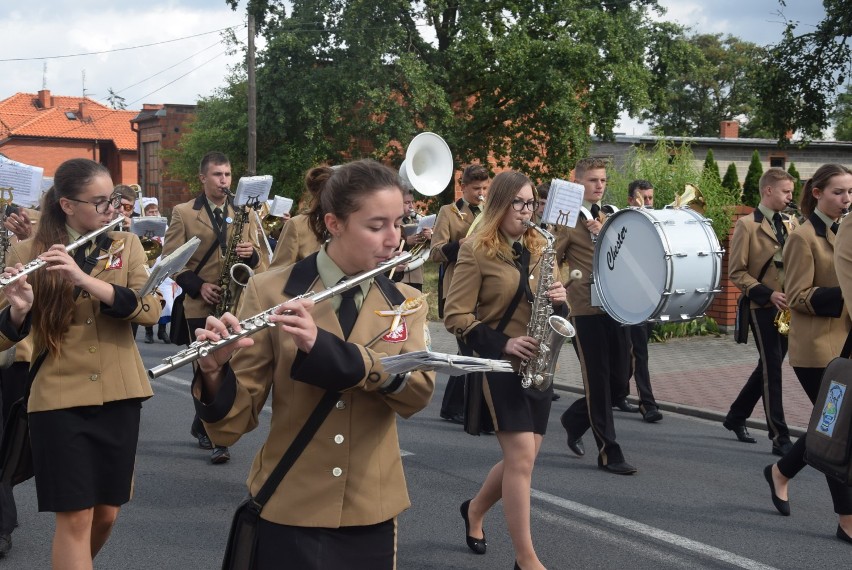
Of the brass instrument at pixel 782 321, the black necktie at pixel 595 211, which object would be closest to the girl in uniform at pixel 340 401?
the black necktie at pixel 595 211

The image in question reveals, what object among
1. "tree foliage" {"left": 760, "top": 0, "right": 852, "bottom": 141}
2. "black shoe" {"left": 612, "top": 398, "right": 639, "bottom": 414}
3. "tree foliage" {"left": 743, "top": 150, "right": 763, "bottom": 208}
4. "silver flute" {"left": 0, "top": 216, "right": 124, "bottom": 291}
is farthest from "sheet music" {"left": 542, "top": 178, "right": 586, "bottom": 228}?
"tree foliage" {"left": 743, "top": 150, "right": 763, "bottom": 208}

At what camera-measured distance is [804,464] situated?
561 cm

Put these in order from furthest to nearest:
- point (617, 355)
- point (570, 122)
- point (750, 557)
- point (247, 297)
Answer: point (570, 122) < point (617, 355) < point (750, 557) < point (247, 297)

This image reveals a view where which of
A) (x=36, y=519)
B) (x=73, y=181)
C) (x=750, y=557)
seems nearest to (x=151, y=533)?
(x=36, y=519)

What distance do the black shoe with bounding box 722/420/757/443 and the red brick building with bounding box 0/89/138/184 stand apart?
57561mm

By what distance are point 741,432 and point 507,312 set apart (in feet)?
13.0

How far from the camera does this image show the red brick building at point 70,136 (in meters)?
61.6

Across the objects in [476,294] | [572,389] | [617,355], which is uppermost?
[476,294]

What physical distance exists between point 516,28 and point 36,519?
22852 mm

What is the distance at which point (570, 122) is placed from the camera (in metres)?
26.4

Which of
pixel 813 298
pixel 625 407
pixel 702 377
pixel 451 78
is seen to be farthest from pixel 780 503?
pixel 451 78

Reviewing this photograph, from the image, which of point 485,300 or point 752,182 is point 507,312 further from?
point 752,182

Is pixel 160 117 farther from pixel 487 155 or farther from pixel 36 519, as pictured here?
pixel 36 519

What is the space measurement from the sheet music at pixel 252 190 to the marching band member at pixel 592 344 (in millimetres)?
2143
